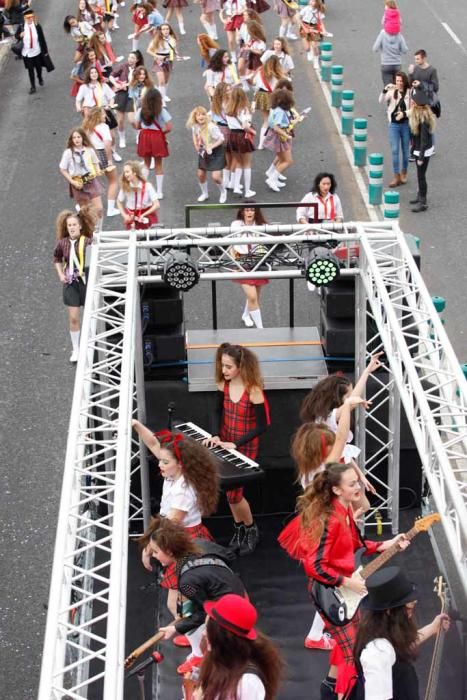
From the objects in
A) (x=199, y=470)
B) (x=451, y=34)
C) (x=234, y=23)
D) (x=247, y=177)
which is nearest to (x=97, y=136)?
(x=247, y=177)

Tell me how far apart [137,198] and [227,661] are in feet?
27.2

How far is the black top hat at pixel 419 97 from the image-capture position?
55.3 ft

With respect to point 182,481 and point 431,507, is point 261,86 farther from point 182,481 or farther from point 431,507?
point 182,481

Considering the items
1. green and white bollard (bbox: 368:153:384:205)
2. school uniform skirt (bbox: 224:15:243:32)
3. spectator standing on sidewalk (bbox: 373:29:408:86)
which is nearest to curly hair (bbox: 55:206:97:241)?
green and white bollard (bbox: 368:153:384:205)

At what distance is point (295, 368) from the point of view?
11141 mm

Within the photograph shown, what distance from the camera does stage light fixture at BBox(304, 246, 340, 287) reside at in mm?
10047

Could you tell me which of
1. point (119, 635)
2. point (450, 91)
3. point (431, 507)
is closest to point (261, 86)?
point (450, 91)

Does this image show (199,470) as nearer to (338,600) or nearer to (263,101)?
(338,600)

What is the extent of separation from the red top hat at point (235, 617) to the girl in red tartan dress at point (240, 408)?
3539 millimetres

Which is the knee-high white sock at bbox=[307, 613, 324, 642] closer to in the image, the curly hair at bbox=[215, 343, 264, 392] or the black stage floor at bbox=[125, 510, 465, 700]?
the black stage floor at bbox=[125, 510, 465, 700]

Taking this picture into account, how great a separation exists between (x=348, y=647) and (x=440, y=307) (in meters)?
5.82

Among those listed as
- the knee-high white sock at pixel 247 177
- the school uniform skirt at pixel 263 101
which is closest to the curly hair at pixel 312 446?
the knee-high white sock at pixel 247 177

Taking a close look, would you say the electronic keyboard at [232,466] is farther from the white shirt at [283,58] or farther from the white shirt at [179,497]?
the white shirt at [283,58]

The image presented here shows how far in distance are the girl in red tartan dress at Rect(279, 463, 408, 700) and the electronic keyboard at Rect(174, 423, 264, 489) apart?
5.31 ft
